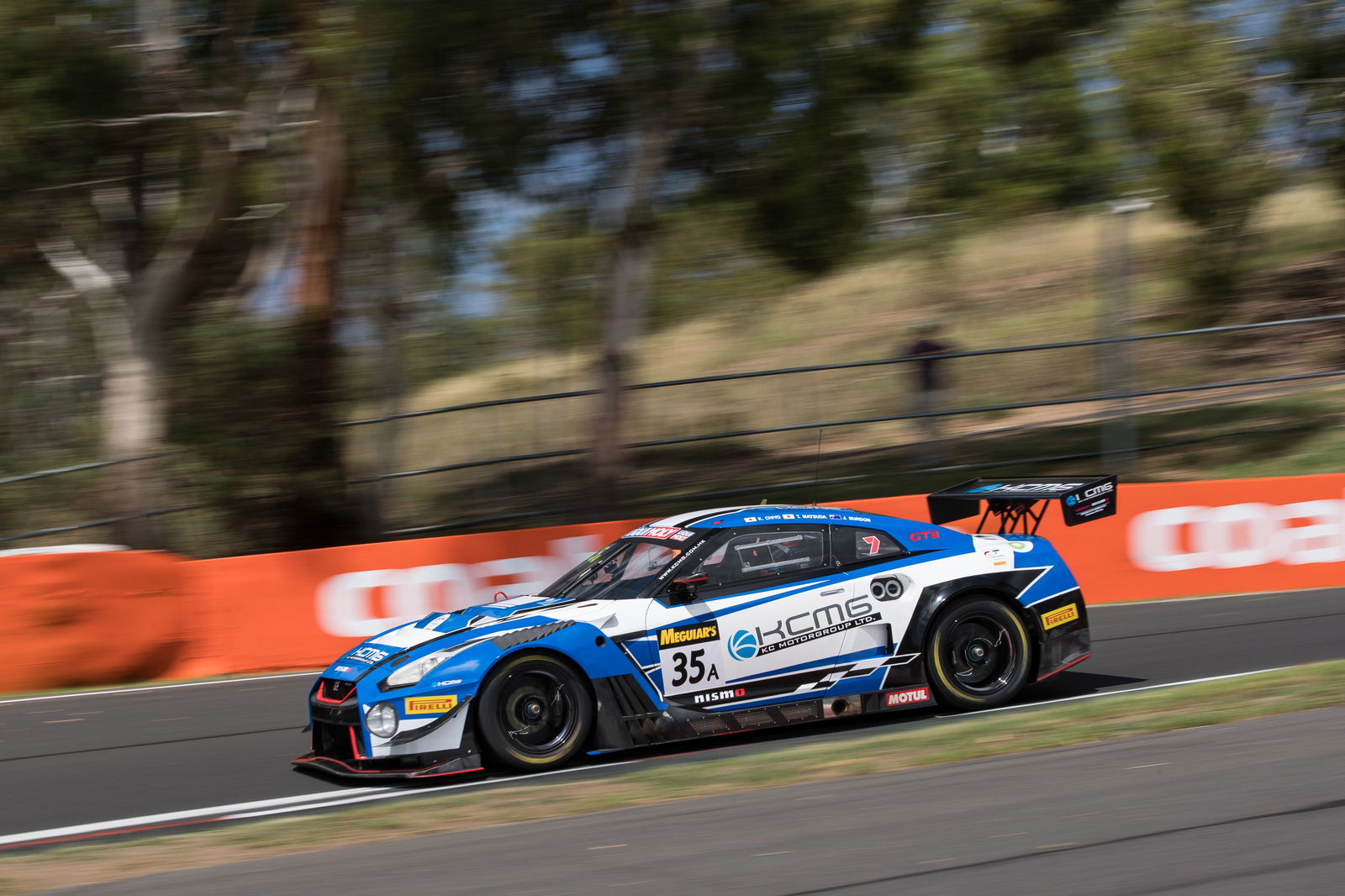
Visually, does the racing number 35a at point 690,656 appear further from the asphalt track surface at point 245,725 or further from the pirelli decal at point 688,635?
the asphalt track surface at point 245,725

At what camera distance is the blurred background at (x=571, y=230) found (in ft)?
51.1

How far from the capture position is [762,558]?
26.8 ft

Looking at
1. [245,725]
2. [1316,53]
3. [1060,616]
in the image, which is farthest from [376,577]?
[1316,53]

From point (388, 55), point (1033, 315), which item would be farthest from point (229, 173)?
point (1033, 315)

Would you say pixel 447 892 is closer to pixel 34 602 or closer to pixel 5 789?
pixel 5 789

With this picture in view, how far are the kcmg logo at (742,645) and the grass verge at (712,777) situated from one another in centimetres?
56

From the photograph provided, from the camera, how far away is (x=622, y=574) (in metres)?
8.16

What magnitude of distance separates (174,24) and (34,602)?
7845 mm

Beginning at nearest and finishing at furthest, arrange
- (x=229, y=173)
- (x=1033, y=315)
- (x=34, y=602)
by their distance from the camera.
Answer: (x=34, y=602), (x=229, y=173), (x=1033, y=315)

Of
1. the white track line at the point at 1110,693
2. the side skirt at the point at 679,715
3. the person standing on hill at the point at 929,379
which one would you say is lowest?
the white track line at the point at 1110,693

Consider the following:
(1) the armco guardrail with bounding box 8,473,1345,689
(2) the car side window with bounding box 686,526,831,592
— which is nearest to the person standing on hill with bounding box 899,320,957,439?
(1) the armco guardrail with bounding box 8,473,1345,689

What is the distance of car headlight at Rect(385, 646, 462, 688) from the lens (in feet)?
23.5

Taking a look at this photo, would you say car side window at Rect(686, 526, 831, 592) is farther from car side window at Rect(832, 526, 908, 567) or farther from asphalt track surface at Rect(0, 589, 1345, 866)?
asphalt track surface at Rect(0, 589, 1345, 866)

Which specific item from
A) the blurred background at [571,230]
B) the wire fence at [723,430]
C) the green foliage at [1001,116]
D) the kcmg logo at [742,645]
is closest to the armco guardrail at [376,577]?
the blurred background at [571,230]
